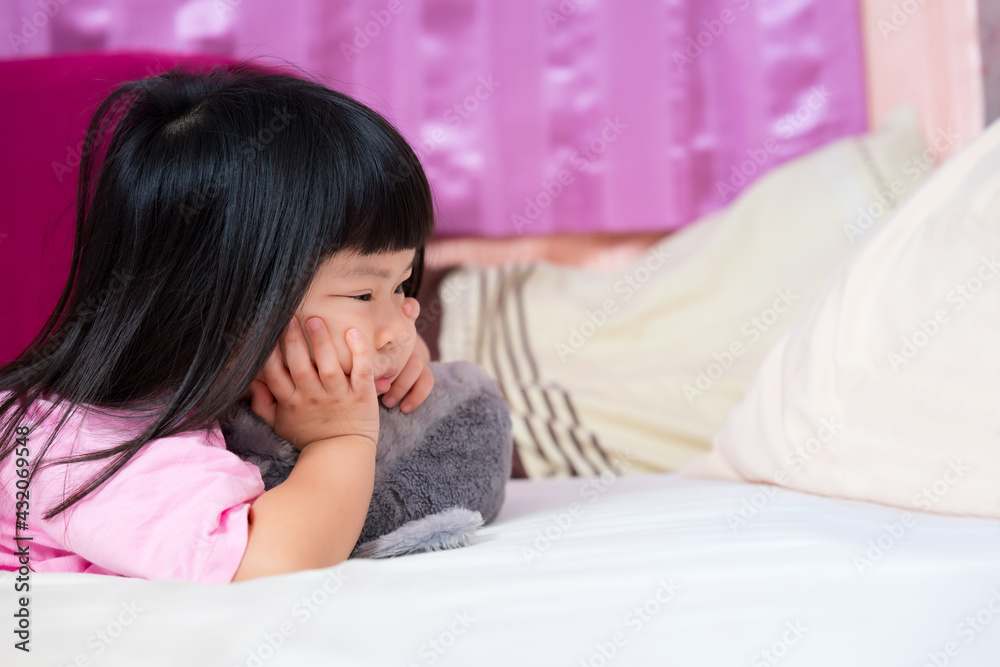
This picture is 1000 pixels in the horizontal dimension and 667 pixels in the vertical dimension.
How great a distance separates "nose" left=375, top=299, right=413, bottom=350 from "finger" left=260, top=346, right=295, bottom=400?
0.27ft

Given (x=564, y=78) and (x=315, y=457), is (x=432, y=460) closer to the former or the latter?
(x=315, y=457)

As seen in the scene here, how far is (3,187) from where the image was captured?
122cm

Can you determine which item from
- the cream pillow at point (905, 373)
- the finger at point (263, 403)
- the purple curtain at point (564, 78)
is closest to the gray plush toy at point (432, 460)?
the finger at point (263, 403)

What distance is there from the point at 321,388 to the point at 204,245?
16 centimetres

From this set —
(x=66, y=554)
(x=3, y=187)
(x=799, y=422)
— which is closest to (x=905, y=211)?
(x=799, y=422)

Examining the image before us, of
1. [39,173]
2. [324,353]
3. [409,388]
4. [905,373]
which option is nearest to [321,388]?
[324,353]

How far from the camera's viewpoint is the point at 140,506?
2.06ft

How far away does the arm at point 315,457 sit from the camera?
620mm

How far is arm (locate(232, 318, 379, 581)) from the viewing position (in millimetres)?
620

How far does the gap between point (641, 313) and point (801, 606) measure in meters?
0.96

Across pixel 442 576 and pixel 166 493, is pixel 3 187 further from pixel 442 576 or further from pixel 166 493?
pixel 442 576

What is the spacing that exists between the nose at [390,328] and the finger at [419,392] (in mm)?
91

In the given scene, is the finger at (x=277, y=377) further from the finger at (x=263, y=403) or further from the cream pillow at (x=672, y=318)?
the cream pillow at (x=672, y=318)

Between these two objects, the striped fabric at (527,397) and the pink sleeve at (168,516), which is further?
the striped fabric at (527,397)
